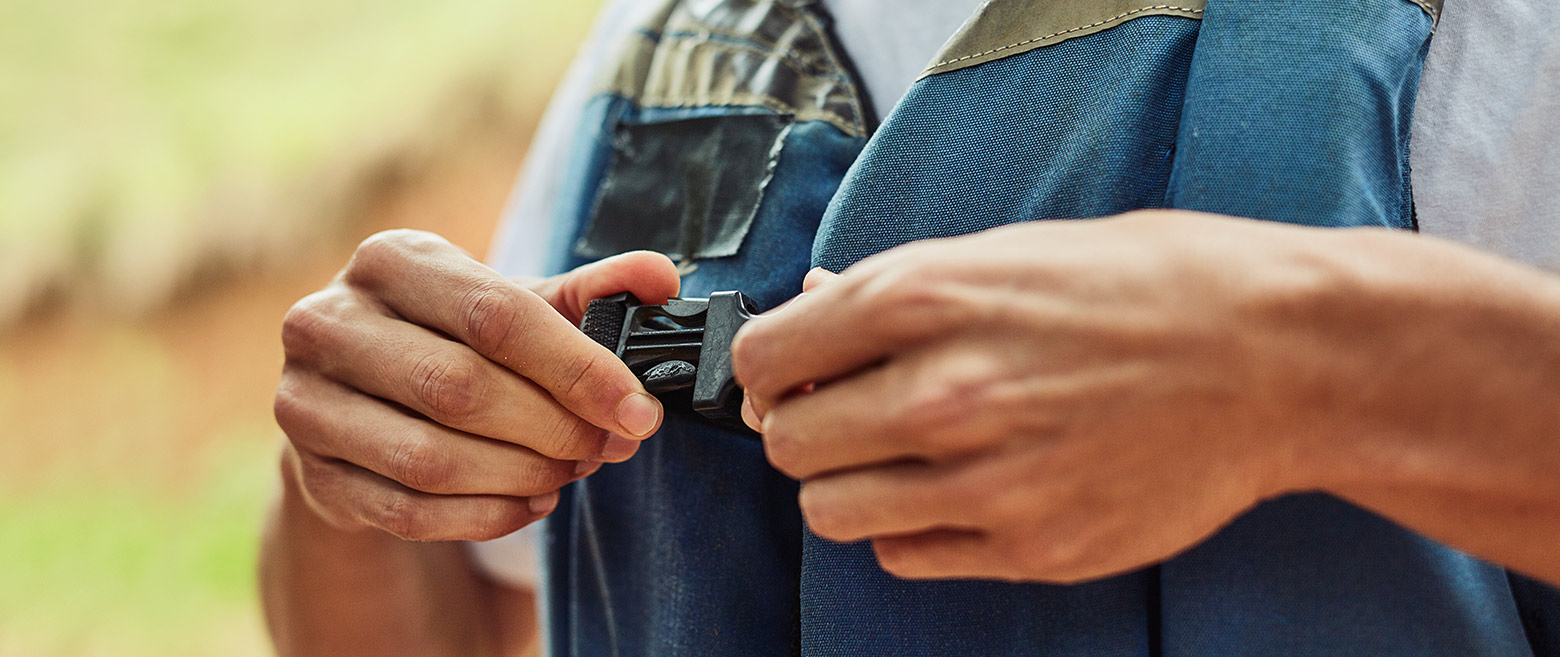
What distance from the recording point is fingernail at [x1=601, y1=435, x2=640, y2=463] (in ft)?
1.77

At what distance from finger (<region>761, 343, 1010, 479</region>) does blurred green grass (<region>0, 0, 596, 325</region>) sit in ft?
5.35

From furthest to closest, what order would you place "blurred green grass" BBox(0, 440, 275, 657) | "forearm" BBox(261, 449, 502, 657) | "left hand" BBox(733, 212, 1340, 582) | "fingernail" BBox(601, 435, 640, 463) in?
"blurred green grass" BBox(0, 440, 275, 657) → "forearm" BBox(261, 449, 502, 657) → "fingernail" BBox(601, 435, 640, 463) → "left hand" BBox(733, 212, 1340, 582)

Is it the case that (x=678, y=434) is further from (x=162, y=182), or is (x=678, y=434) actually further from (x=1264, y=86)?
(x=162, y=182)

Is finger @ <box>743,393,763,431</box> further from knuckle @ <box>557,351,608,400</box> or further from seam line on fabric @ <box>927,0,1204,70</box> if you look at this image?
seam line on fabric @ <box>927,0,1204,70</box>

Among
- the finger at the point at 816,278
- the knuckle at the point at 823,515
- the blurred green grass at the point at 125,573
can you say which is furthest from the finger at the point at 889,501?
the blurred green grass at the point at 125,573

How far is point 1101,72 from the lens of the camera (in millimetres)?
469

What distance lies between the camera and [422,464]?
0.53m

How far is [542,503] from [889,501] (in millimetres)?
292

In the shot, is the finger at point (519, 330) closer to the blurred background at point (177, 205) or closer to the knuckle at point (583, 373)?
the knuckle at point (583, 373)

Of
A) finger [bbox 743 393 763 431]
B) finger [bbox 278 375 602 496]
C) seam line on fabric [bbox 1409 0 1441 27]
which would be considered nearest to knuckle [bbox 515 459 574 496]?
finger [bbox 278 375 602 496]

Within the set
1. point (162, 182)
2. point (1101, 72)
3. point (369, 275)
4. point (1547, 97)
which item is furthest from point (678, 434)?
point (162, 182)

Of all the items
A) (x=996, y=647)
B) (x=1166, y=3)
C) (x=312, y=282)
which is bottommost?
(x=312, y=282)

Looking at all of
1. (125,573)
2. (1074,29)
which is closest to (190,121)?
(125,573)

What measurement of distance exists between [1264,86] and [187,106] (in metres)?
1.96
